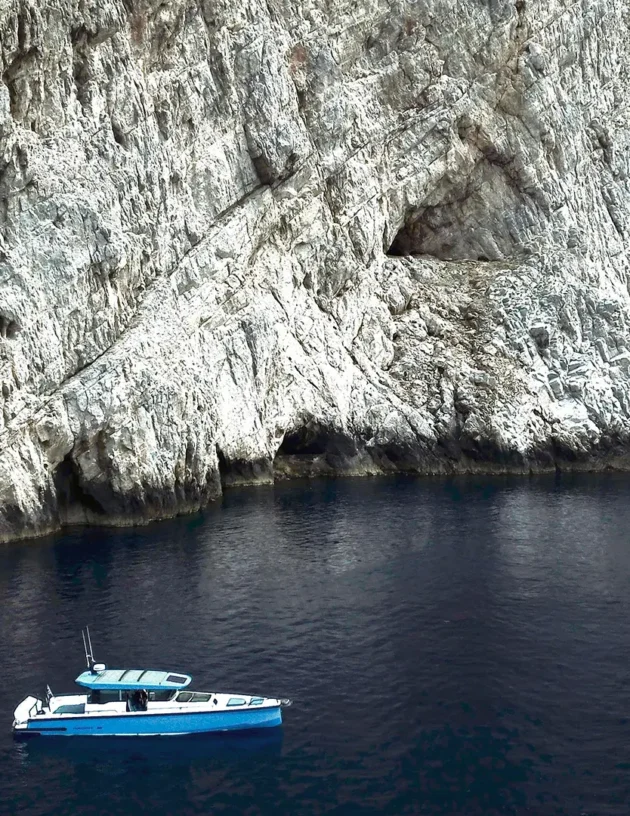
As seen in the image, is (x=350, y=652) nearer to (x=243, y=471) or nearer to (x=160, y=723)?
(x=160, y=723)

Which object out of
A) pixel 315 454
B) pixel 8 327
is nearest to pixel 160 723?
pixel 8 327

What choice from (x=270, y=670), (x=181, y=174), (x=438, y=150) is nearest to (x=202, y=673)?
(x=270, y=670)

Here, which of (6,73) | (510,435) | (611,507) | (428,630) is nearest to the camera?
(428,630)

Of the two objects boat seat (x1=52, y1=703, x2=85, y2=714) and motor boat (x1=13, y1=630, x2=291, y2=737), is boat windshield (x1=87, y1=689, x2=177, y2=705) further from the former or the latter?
boat seat (x1=52, y1=703, x2=85, y2=714)

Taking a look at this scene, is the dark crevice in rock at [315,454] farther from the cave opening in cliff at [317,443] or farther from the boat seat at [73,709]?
the boat seat at [73,709]

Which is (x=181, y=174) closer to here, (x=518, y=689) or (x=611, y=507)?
(x=611, y=507)

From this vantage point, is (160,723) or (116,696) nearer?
(160,723)
